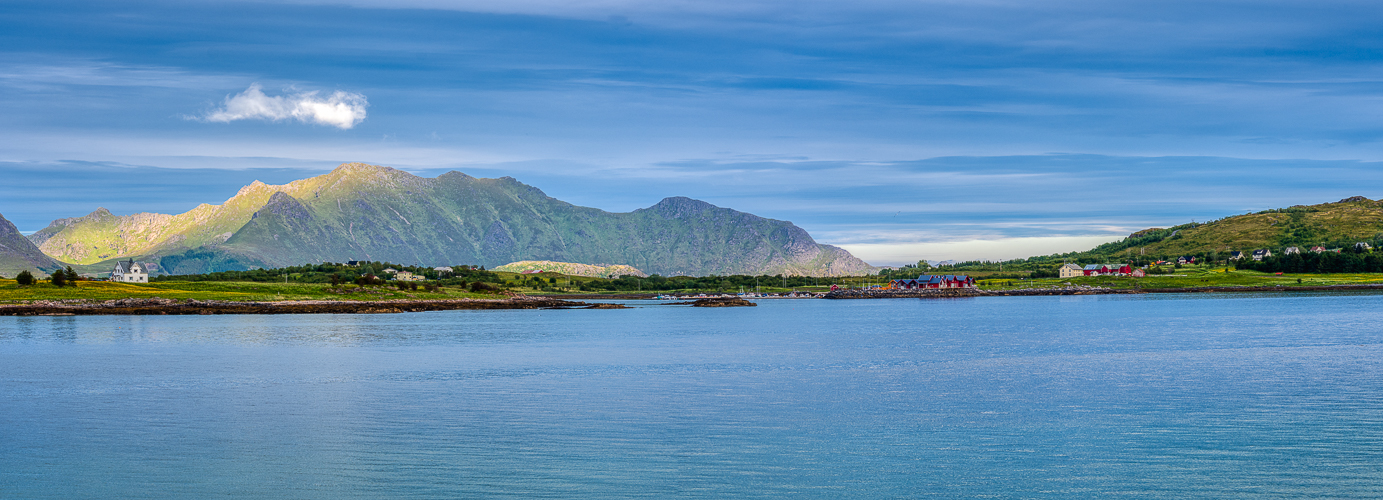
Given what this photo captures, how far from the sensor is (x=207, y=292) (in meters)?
139

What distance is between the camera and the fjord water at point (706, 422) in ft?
68.1

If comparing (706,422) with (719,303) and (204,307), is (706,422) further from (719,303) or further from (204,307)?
(719,303)

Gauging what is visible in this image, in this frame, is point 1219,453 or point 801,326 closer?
point 1219,453

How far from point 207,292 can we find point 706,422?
13182 centimetres

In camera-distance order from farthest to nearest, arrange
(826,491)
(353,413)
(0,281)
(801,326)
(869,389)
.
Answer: (0,281)
(801,326)
(869,389)
(353,413)
(826,491)

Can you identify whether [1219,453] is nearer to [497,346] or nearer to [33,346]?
[497,346]

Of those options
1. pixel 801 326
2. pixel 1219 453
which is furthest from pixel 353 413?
pixel 801 326

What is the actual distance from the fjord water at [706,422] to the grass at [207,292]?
7697cm

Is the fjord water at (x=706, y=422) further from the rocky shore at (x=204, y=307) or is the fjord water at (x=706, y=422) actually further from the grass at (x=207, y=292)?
the grass at (x=207, y=292)

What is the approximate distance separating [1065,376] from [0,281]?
15783 cm

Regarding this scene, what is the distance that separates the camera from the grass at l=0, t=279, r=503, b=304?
4998 inches

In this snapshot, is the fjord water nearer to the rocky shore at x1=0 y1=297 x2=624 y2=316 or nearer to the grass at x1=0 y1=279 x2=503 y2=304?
the rocky shore at x1=0 y1=297 x2=624 y2=316

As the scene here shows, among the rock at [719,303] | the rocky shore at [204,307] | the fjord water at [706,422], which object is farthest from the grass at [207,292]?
the fjord water at [706,422]

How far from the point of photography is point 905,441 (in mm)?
25516
